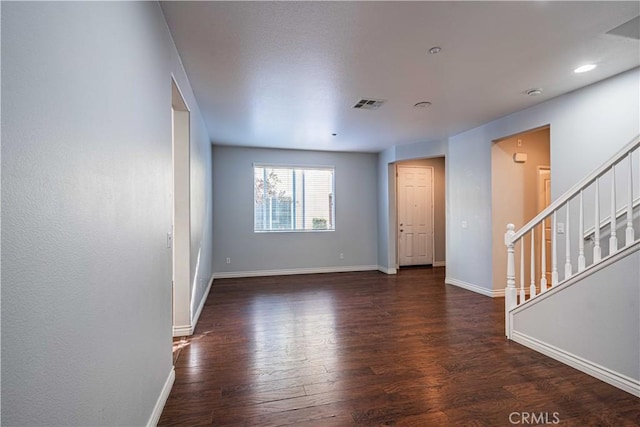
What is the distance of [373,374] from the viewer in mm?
2439

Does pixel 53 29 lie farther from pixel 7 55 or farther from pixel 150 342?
pixel 150 342

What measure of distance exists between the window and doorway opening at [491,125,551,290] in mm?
3181

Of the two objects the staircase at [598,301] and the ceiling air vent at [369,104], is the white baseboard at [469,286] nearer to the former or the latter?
the staircase at [598,301]

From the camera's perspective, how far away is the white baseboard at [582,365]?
2.19m

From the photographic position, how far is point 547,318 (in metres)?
2.79

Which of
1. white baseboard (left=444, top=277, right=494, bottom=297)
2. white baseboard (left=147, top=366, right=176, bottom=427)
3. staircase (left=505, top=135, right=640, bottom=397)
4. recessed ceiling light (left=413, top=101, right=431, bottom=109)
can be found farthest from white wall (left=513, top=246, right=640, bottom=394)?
white baseboard (left=147, top=366, right=176, bottom=427)

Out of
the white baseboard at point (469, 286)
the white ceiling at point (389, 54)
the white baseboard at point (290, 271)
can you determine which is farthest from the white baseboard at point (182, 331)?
the white baseboard at point (469, 286)

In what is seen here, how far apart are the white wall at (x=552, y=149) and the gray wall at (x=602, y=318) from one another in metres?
1.49

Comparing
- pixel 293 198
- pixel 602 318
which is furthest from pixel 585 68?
pixel 293 198

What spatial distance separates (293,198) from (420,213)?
319 centimetres

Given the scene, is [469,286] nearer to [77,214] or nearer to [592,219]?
[592,219]

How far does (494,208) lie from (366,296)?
2374 millimetres

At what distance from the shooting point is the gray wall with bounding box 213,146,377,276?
20.0 feet

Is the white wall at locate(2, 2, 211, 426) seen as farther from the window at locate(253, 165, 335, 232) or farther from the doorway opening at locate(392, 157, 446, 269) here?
the doorway opening at locate(392, 157, 446, 269)
